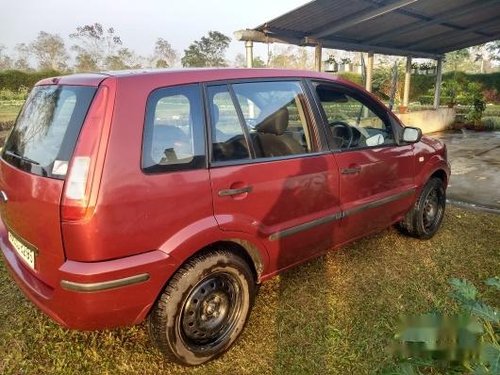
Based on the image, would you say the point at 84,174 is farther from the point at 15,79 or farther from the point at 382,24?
the point at 15,79

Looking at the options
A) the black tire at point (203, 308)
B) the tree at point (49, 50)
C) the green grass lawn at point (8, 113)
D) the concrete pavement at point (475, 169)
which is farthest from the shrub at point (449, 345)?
the tree at point (49, 50)

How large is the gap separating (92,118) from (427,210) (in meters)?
3.55

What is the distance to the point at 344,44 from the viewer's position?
9945 mm

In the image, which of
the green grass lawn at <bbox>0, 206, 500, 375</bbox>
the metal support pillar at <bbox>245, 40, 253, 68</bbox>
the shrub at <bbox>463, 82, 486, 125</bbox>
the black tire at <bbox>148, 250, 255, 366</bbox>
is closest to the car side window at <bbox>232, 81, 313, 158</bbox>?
the black tire at <bbox>148, 250, 255, 366</bbox>

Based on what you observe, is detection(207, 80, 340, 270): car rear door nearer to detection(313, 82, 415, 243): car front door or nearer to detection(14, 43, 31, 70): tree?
detection(313, 82, 415, 243): car front door

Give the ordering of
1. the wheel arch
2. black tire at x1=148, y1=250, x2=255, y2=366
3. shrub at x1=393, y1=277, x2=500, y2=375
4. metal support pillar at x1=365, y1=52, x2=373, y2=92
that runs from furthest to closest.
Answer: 1. metal support pillar at x1=365, y1=52, x2=373, y2=92
2. the wheel arch
3. black tire at x1=148, y1=250, x2=255, y2=366
4. shrub at x1=393, y1=277, x2=500, y2=375

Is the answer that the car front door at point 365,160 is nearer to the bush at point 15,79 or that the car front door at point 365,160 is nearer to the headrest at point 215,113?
the headrest at point 215,113

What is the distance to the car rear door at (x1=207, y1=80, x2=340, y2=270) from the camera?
231 cm

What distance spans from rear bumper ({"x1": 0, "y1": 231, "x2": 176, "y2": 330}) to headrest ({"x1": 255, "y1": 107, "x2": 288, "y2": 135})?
113 cm

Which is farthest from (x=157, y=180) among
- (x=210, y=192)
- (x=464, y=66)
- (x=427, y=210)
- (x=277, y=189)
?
(x=464, y=66)

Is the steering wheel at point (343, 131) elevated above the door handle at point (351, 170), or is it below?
above

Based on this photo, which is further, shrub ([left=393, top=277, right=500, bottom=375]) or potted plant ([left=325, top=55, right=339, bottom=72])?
potted plant ([left=325, top=55, right=339, bottom=72])

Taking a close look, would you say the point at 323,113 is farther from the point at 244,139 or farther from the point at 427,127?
the point at 427,127

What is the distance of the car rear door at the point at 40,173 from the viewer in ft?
6.35
